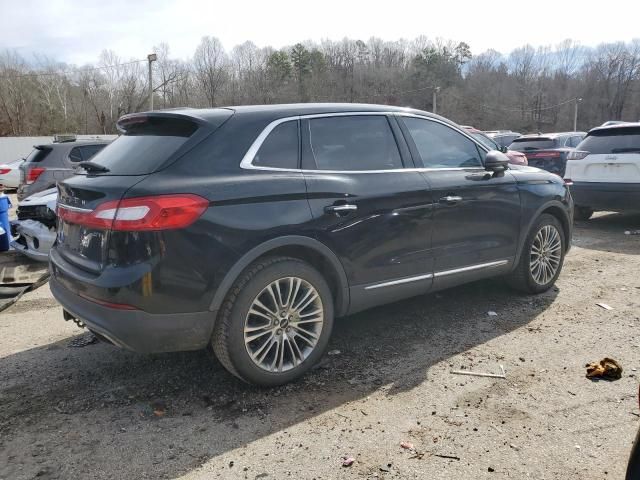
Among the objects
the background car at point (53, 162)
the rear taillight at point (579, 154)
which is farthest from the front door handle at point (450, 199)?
the background car at point (53, 162)

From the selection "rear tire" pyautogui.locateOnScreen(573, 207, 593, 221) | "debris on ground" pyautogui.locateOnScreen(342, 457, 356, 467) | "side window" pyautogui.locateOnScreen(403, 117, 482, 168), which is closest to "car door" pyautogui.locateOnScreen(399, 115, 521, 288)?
"side window" pyautogui.locateOnScreen(403, 117, 482, 168)

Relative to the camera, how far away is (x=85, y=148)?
33.2 ft

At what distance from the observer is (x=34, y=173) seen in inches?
384

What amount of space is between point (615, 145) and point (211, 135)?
25.6 ft

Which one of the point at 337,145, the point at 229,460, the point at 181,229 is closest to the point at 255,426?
the point at 229,460

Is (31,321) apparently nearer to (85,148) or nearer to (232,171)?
(232,171)

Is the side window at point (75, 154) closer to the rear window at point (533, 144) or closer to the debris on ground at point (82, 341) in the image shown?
the debris on ground at point (82, 341)

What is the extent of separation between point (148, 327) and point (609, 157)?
8230 millimetres

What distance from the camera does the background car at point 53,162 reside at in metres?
9.70

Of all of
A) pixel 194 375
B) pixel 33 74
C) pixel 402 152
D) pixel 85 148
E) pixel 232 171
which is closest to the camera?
pixel 232 171

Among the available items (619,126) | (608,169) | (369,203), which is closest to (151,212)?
(369,203)

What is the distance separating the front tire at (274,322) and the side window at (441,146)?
153 cm

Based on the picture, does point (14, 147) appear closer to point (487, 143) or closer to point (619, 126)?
point (487, 143)

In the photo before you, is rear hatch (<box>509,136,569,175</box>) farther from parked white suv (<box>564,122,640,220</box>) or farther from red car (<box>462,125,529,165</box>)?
parked white suv (<box>564,122,640,220</box>)
